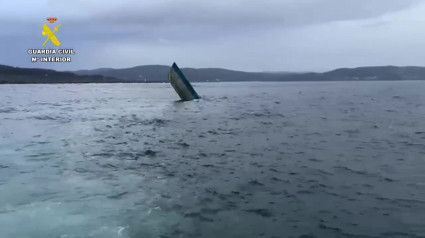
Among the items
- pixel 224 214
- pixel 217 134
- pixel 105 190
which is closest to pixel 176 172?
pixel 105 190

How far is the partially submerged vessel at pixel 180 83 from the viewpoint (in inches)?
2114

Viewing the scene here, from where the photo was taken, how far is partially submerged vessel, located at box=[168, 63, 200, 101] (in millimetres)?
53688

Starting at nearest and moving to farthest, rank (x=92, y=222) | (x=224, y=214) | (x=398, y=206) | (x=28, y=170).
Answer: (x=92, y=222), (x=224, y=214), (x=398, y=206), (x=28, y=170)

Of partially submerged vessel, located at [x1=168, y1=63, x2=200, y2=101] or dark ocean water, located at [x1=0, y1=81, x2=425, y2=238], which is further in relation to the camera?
partially submerged vessel, located at [x1=168, y1=63, x2=200, y2=101]

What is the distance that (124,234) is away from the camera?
8312 millimetres

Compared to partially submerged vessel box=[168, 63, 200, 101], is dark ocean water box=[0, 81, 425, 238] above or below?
below

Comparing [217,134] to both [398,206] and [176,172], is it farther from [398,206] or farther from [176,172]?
[398,206]

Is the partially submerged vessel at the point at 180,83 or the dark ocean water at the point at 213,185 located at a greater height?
the partially submerged vessel at the point at 180,83

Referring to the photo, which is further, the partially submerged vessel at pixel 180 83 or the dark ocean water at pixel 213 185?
the partially submerged vessel at pixel 180 83

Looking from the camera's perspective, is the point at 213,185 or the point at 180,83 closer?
the point at 213,185

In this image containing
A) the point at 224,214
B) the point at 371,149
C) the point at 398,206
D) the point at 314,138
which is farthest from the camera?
the point at 314,138

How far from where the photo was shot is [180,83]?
5753 cm

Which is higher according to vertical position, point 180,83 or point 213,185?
point 180,83

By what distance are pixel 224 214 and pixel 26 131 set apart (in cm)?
2156
